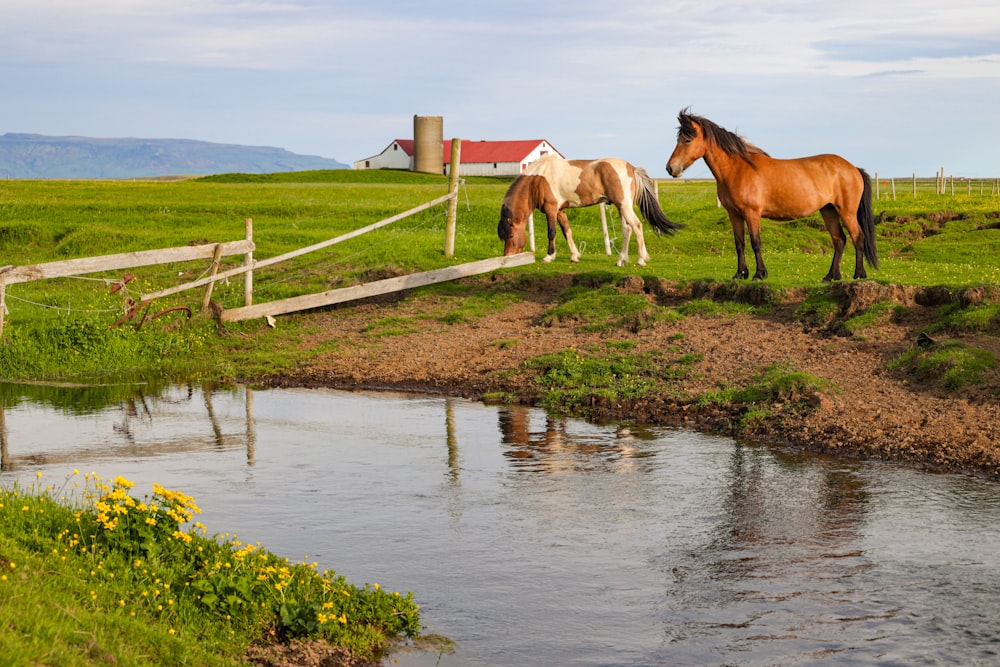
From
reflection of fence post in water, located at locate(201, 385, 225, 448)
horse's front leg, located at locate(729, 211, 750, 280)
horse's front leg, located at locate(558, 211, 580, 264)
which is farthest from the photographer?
horse's front leg, located at locate(558, 211, 580, 264)

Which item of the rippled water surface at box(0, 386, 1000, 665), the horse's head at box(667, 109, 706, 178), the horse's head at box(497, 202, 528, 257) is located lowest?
the rippled water surface at box(0, 386, 1000, 665)

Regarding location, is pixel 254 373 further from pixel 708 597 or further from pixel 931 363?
pixel 708 597

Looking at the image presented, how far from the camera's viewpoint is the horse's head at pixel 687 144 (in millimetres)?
18562

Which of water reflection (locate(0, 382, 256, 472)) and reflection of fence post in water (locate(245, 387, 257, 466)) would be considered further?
water reflection (locate(0, 382, 256, 472))

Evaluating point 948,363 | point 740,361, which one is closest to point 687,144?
point 740,361

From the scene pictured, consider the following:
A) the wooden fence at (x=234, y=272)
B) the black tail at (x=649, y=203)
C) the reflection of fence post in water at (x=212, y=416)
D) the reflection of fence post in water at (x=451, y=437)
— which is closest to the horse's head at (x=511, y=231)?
the wooden fence at (x=234, y=272)

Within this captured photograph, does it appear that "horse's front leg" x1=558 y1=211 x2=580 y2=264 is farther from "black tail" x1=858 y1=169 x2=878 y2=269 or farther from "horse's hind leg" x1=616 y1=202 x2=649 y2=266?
"black tail" x1=858 y1=169 x2=878 y2=269

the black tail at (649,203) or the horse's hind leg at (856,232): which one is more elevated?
the black tail at (649,203)

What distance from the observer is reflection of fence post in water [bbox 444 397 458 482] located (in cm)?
1135

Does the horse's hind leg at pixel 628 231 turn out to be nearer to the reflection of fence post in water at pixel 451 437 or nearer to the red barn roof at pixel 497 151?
the reflection of fence post in water at pixel 451 437

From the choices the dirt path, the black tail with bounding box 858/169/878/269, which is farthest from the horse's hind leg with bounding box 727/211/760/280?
the black tail with bounding box 858/169/878/269

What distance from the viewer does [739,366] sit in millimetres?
14594

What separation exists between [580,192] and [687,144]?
3.94m

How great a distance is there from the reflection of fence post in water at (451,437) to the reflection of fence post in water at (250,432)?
2.09 meters
